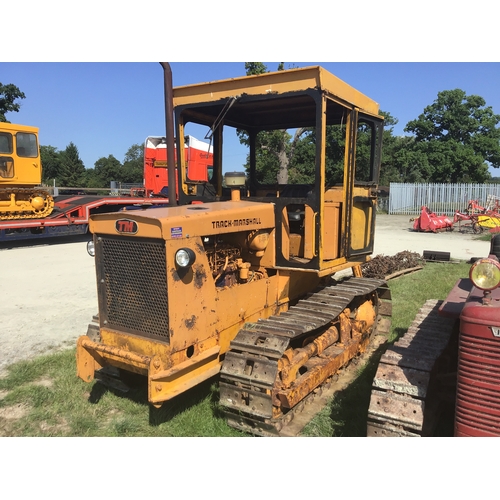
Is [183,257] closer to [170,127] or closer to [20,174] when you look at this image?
[170,127]

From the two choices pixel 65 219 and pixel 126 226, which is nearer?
pixel 126 226

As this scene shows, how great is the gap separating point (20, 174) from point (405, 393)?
13.9 m

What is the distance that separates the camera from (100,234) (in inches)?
148

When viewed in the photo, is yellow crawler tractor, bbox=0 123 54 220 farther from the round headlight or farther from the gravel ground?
the round headlight

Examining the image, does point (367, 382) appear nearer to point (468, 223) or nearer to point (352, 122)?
point (352, 122)

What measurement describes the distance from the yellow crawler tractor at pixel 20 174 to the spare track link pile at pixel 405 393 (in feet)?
43.9

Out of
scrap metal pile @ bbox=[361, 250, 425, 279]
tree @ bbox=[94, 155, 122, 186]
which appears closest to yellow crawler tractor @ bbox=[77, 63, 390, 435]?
scrap metal pile @ bbox=[361, 250, 425, 279]

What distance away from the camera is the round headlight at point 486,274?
9.12 feet

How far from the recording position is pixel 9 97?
3353 centimetres

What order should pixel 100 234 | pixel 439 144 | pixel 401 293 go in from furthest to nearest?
pixel 439 144, pixel 401 293, pixel 100 234

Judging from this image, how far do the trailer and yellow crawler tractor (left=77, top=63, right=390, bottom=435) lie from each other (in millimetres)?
9237

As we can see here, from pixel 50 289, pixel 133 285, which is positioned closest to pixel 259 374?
pixel 133 285

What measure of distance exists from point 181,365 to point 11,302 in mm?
5397

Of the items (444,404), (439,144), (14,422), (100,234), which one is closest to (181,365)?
(100,234)
